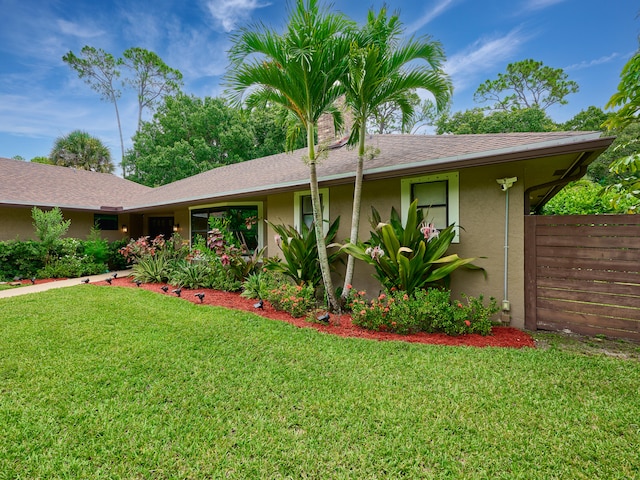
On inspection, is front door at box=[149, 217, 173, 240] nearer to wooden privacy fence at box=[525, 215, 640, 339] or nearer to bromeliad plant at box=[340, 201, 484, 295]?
bromeliad plant at box=[340, 201, 484, 295]

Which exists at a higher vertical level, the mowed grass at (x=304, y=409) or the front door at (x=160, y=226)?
the front door at (x=160, y=226)

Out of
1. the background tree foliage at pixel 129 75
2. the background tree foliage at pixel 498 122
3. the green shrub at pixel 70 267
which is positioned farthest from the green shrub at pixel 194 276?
the background tree foliage at pixel 129 75

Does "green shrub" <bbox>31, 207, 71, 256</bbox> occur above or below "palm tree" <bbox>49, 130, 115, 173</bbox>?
below

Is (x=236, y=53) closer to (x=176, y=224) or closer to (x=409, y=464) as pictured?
(x=409, y=464)

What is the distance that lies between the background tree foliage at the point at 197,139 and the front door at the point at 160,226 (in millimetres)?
7338

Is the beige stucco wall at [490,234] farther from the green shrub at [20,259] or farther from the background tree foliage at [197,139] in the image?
the background tree foliage at [197,139]

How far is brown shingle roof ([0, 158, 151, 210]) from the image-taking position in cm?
1086

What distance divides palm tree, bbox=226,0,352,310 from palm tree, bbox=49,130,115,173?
25154 mm

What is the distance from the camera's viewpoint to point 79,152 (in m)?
23.3

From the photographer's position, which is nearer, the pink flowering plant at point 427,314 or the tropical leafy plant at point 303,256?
the pink flowering plant at point 427,314

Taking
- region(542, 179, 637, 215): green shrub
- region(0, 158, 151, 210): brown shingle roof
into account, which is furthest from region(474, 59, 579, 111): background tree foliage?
region(0, 158, 151, 210): brown shingle roof

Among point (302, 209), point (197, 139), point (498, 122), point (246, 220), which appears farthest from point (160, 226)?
point (498, 122)

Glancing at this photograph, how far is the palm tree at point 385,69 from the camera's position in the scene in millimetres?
4789

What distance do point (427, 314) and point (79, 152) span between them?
29345mm
